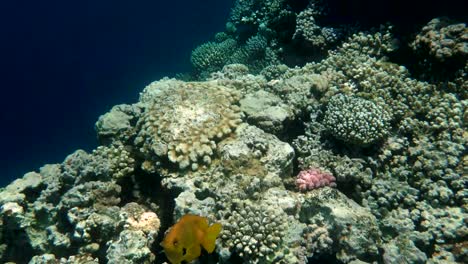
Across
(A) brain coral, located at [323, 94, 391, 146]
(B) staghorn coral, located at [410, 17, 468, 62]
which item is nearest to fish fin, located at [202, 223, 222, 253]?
(A) brain coral, located at [323, 94, 391, 146]

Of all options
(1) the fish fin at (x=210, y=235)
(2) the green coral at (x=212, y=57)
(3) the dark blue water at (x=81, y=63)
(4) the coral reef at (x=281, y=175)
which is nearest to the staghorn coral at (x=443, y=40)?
(4) the coral reef at (x=281, y=175)

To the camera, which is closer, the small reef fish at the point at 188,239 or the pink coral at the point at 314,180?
the small reef fish at the point at 188,239

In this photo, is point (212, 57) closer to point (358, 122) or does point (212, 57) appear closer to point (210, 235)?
point (358, 122)

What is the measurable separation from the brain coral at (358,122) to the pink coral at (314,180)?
0.75 metres

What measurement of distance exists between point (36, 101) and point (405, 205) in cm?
4649

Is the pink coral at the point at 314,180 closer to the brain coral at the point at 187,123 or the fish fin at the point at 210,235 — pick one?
the brain coral at the point at 187,123

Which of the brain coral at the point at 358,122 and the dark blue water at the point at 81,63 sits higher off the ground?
the dark blue water at the point at 81,63

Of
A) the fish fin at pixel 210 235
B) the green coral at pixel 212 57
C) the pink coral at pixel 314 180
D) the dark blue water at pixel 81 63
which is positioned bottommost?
the fish fin at pixel 210 235

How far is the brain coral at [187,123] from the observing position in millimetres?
4785

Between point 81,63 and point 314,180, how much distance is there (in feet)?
163

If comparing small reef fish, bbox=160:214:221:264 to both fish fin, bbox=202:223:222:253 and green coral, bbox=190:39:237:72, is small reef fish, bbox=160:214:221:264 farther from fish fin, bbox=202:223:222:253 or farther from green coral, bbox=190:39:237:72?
green coral, bbox=190:39:237:72

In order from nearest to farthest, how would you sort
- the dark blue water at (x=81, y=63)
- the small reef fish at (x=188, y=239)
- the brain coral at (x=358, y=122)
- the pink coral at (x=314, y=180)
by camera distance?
the small reef fish at (x=188, y=239) → the pink coral at (x=314, y=180) → the brain coral at (x=358, y=122) → the dark blue water at (x=81, y=63)

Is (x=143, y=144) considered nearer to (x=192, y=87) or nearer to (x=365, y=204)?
(x=192, y=87)

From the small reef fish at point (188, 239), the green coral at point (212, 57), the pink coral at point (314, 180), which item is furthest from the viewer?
the green coral at point (212, 57)
